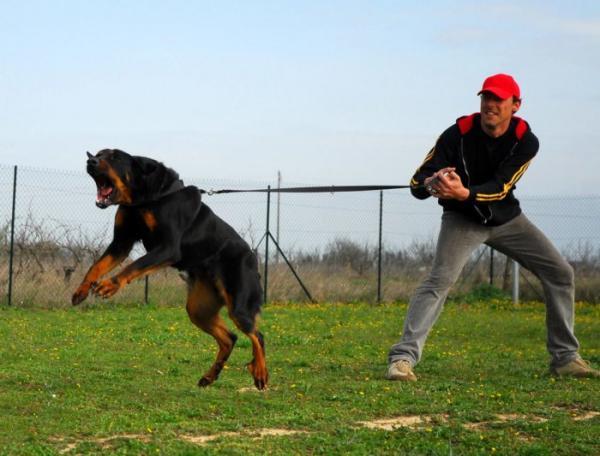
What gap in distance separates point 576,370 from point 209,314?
10.1 ft

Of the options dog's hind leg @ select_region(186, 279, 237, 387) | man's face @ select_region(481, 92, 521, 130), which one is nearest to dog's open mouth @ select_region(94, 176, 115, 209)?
dog's hind leg @ select_region(186, 279, 237, 387)

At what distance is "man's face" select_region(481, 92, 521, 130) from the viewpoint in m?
7.65

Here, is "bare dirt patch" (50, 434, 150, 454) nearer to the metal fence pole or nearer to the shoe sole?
the shoe sole

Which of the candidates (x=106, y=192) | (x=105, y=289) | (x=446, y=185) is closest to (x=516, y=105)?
(x=446, y=185)

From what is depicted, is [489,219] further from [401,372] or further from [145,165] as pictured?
[145,165]

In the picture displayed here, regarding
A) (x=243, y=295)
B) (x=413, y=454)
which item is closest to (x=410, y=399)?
(x=243, y=295)

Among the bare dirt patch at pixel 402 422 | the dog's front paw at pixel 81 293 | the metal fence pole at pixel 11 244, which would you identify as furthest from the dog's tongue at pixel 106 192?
the metal fence pole at pixel 11 244

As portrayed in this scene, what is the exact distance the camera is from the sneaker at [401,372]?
313 inches

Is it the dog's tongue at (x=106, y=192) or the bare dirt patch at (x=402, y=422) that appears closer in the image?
the bare dirt patch at (x=402, y=422)

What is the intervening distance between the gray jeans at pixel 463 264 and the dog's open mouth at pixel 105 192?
283 cm

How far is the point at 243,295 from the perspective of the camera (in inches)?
270

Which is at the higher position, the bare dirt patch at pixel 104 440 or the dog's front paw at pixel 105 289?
the dog's front paw at pixel 105 289

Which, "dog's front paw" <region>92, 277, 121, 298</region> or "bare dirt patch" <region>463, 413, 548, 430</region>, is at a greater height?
"dog's front paw" <region>92, 277, 121, 298</region>

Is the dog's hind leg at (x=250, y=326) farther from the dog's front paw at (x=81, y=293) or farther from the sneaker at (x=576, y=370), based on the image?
the sneaker at (x=576, y=370)
